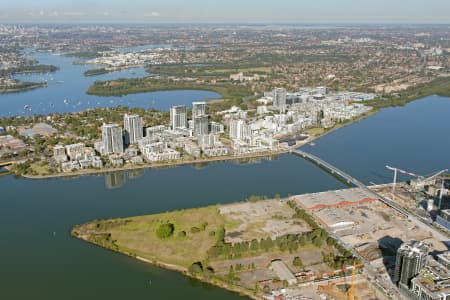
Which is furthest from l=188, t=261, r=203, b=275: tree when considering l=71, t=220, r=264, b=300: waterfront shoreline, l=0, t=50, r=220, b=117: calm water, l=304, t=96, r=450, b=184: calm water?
l=0, t=50, r=220, b=117: calm water

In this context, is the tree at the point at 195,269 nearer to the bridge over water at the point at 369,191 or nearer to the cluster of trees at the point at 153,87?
the bridge over water at the point at 369,191

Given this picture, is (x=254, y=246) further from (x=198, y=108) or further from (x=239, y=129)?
(x=198, y=108)

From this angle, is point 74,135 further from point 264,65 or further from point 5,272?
point 264,65

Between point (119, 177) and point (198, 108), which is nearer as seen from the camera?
point (119, 177)

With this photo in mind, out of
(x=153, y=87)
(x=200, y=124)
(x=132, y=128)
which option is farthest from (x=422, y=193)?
(x=153, y=87)

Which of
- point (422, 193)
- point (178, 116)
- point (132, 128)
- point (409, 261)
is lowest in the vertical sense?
point (422, 193)

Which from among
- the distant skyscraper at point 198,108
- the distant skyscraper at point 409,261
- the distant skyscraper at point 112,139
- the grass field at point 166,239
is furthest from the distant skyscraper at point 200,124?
the distant skyscraper at point 409,261

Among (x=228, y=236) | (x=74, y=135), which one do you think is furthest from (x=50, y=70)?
(x=228, y=236)
